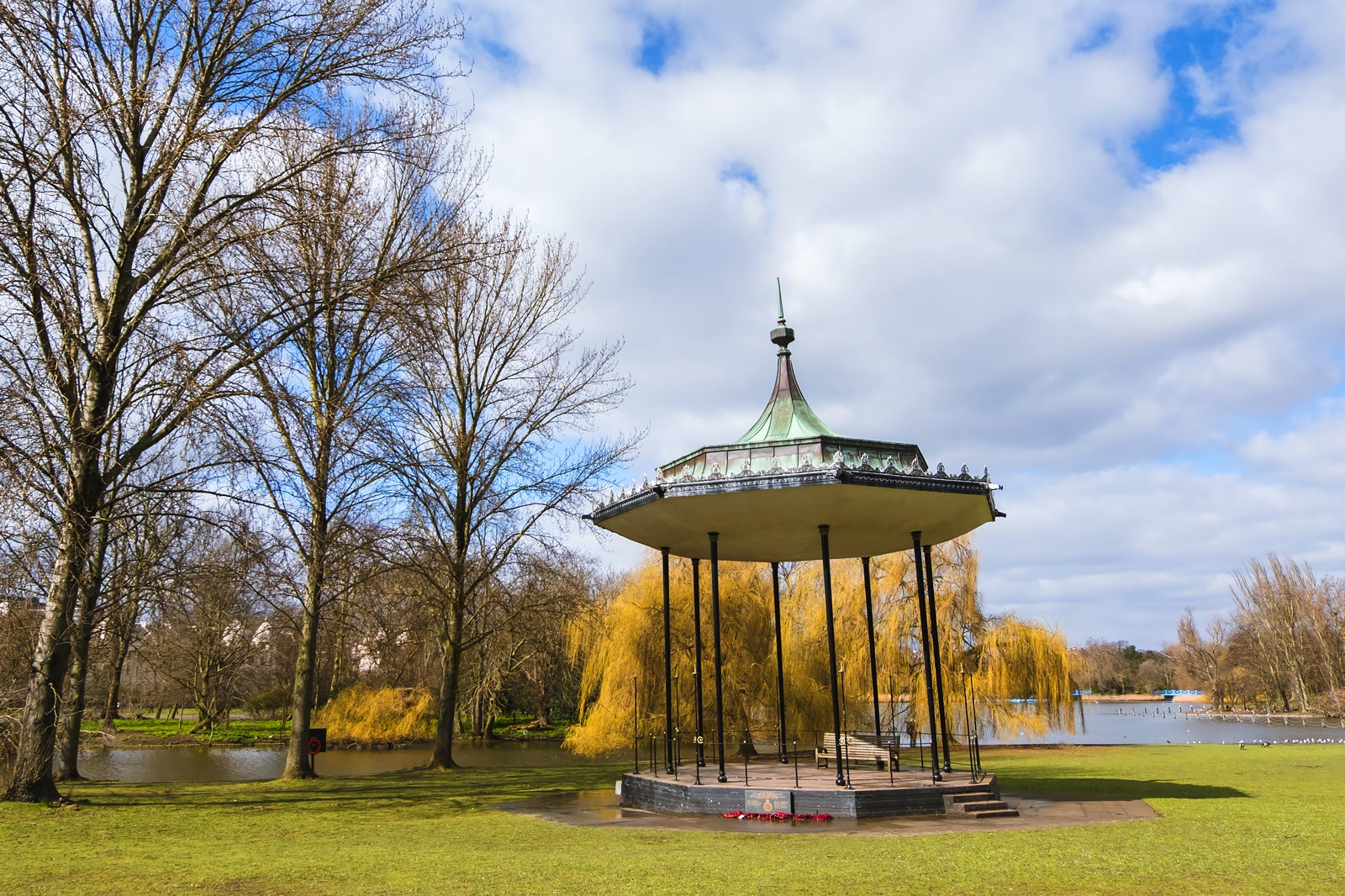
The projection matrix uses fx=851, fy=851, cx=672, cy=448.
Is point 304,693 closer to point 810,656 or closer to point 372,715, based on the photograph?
point 810,656

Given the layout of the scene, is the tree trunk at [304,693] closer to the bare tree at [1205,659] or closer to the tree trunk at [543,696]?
the tree trunk at [543,696]

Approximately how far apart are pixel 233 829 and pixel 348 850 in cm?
262

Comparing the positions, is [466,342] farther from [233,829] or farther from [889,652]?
[889,652]

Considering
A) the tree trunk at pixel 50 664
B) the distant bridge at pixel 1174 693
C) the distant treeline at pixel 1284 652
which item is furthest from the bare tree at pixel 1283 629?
the tree trunk at pixel 50 664

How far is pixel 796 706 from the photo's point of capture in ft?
83.8

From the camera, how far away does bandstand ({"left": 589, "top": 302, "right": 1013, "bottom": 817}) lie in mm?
12664

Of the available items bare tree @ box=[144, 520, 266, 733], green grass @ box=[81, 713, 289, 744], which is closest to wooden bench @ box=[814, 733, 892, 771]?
bare tree @ box=[144, 520, 266, 733]

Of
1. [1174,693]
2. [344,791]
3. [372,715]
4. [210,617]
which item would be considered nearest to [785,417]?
[344,791]

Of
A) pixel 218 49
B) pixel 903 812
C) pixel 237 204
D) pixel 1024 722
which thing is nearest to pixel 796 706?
pixel 1024 722

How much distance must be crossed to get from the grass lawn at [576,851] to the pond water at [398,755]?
9318mm

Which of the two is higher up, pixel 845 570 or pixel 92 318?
pixel 92 318

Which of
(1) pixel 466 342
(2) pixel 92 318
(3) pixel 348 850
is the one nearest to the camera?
(3) pixel 348 850

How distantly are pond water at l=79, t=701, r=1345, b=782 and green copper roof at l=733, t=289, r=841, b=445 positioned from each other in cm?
1361

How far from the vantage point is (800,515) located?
1492cm
